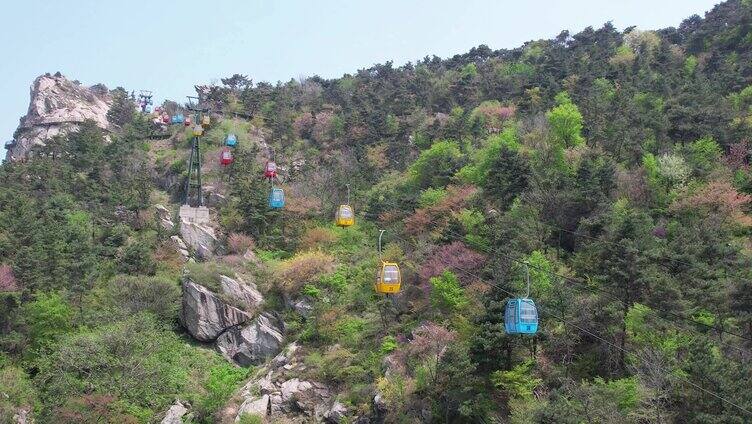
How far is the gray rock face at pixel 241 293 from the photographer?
39.8m

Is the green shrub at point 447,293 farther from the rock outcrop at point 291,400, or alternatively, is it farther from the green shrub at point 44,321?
the green shrub at point 44,321

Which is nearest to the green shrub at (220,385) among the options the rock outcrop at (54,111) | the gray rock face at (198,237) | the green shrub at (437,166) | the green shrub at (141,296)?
the green shrub at (141,296)

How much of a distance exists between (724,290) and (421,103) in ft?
165

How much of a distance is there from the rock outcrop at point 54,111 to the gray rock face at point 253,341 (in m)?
42.5

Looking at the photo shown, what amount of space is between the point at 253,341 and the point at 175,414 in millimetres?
6747

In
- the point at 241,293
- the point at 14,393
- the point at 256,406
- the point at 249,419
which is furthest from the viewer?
the point at 241,293

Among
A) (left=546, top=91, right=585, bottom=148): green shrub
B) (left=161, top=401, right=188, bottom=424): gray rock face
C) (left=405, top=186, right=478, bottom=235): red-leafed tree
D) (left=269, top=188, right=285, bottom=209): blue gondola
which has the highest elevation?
(left=546, top=91, right=585, bottom=148): green shrub

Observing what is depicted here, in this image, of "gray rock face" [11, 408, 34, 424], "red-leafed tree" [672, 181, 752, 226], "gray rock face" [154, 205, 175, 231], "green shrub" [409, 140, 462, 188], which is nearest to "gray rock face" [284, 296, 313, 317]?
"gray rock face" [154, 205, 175, 231]

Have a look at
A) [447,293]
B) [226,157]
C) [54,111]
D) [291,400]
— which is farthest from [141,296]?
[54,111]

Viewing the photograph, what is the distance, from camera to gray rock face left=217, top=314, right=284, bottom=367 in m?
37.4

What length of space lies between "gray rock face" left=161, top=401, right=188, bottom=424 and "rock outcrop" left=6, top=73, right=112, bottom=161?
155ft

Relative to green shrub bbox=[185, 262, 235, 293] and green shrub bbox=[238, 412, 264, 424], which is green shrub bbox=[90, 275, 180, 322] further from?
green shrub bbox=[238, 412, 264, 424]

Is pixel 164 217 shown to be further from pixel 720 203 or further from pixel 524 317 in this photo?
pixel 720 203

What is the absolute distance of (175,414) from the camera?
32250mm
